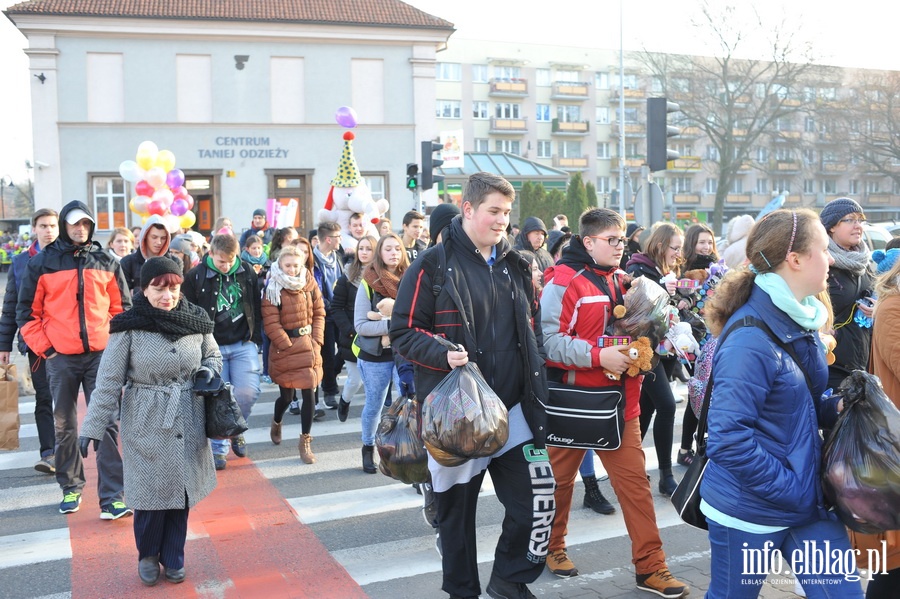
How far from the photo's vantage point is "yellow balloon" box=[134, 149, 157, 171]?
13859mm

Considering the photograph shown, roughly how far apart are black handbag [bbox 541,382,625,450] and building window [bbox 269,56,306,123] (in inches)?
1162

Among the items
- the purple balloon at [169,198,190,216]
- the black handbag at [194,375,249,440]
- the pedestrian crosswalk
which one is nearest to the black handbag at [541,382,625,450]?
the pedestrian crosswalk

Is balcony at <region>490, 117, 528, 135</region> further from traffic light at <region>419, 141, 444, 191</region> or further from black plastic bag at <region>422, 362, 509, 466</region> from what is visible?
black plastic bag at <region>422, 362, 509, 466</region>

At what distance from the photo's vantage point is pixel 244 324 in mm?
7434

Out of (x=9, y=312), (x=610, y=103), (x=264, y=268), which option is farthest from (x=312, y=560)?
(x=610, y=103)

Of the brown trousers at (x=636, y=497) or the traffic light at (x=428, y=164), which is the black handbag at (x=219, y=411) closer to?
the brown trousers at (x=636, y=497)

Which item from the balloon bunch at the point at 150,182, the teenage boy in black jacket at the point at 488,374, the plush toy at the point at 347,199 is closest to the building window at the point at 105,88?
the balloon bunch at the point at 150,182

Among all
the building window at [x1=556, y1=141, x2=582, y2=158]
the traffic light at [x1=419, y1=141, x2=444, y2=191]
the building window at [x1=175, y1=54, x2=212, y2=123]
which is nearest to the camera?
the traffic light at [x1=419, y1=141, x2=444, y2=191]

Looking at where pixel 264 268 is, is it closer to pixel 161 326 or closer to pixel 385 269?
pixel 385 269

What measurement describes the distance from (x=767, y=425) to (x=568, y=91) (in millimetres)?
79553

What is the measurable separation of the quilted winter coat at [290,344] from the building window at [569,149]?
73779 millimetres

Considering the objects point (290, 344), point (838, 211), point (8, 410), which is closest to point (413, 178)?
point (290, 344)

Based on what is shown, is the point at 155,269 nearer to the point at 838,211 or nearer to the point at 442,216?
the point at 442,216

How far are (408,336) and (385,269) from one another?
297 centimetres
